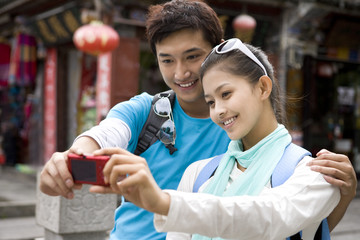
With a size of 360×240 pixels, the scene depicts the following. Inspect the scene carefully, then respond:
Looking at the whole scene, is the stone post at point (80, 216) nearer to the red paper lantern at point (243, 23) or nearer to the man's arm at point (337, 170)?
the man's arm at point (337, 170)

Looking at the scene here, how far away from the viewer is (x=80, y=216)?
13.6 feet

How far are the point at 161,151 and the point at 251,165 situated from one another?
0.55 metres

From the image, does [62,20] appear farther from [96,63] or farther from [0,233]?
[0,233]

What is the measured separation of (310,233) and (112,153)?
82cm

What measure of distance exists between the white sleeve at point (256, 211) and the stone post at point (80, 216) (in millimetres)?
2829

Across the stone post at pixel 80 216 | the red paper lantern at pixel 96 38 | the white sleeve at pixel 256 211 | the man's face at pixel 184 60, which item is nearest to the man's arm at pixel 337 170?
the white sleeve at pixel 256 211

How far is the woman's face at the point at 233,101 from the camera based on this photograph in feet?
5.59

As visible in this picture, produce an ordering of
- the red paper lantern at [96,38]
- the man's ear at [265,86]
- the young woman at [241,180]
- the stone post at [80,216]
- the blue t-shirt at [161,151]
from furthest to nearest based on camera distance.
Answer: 1. the red paper lantern at [96,38]
2. the stone post at [80,216]
3. the blue t-shirt at [161,151]
4. the man's ear at [265,86]
5. the young woman at [241,180]

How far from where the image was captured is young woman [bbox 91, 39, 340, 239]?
1322 millimetres

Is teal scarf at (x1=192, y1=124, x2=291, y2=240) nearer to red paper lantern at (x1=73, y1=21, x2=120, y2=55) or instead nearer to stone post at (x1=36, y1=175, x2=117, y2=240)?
Result: stone post at (x1=36, y1=175, x2=117, y2=240)

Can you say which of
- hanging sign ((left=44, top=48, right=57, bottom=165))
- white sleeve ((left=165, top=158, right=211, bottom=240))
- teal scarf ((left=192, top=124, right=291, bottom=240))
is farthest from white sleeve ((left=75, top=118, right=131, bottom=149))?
hanging sign ((left=44, top=48, right=57, bottom=165))

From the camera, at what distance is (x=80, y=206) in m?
4.20

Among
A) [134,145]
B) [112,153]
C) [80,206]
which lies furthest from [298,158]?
[80,206]

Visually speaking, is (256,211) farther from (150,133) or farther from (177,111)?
(177,111)
